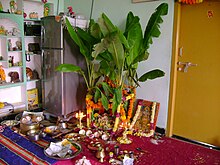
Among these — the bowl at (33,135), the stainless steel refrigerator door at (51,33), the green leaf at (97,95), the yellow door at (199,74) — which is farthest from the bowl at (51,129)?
the yellow door at (199,74)

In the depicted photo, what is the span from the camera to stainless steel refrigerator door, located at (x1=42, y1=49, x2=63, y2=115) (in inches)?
121

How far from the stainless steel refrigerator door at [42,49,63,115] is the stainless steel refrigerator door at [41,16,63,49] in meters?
0.09

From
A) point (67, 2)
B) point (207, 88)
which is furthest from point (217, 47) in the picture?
point (67, 2)

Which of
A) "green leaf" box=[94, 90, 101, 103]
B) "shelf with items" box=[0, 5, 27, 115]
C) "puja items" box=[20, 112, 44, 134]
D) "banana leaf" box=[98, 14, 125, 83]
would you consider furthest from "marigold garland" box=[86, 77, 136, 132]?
"shelf with items" box=[0, 5, 27, 115]

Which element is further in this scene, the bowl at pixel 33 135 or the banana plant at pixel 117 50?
the banana plant at pixel 117 50

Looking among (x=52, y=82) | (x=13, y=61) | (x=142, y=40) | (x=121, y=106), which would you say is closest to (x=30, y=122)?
(x=121, y=106)

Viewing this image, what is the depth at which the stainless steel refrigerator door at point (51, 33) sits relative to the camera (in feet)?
9.63

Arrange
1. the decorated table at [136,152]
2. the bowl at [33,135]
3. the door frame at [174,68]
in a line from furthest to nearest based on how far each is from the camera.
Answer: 1. the door frame at [174,68]
2. the bowl at [33,135]
3. the decorated table at [136,152]

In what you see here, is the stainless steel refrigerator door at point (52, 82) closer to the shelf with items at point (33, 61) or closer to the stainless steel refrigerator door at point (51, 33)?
the stainless steel refrigerator door at point (51, 33)

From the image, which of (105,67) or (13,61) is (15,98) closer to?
(13,61)

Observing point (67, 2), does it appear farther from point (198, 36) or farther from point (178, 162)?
point (178, 162)

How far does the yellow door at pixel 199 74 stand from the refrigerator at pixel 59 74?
149 centimetres

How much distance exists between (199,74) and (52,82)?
209cm

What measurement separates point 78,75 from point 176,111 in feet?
5.10
